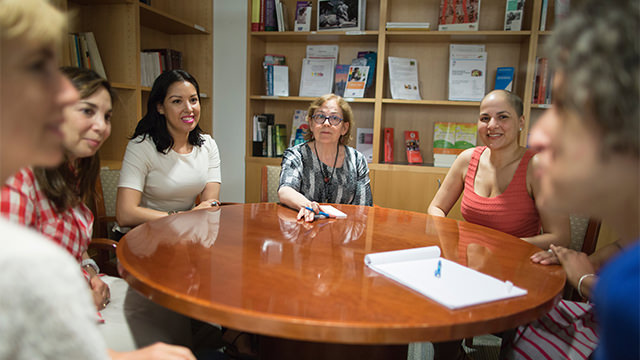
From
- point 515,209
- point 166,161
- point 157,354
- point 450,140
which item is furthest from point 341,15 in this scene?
point 157,354

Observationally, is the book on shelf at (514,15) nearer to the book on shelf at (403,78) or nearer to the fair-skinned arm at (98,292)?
the book on shelf at (403,78)

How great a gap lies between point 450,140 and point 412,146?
0.32 meters

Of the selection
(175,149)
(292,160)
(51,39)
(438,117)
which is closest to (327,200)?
(292,160)

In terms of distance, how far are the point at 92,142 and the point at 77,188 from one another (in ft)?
0.55

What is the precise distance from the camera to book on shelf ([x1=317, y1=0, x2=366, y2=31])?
3.44 meters

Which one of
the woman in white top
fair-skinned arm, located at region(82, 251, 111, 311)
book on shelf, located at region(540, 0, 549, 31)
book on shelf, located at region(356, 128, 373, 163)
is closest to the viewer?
fair-skinned arm, located at region(82, 251, 111, 311)

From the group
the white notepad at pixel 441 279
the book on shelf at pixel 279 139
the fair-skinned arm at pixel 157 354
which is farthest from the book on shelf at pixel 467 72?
the fair-skinned arm at pixel 157 354

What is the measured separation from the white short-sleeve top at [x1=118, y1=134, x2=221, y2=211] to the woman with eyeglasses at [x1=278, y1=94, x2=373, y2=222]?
50 centimetres

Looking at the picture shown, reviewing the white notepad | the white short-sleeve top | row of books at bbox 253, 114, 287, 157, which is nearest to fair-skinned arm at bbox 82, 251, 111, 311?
the white short-sleeve top

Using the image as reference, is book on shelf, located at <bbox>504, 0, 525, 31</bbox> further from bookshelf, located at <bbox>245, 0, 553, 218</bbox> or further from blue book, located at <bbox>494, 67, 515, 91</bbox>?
blue book, located at <bbox>494, 67, 515, 91</bbox>

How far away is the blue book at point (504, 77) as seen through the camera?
334 cm

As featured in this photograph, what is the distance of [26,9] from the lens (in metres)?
0.55

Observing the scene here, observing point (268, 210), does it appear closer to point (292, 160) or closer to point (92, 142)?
point (292, 160)

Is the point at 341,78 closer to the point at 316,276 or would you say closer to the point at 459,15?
the point at 459,15
